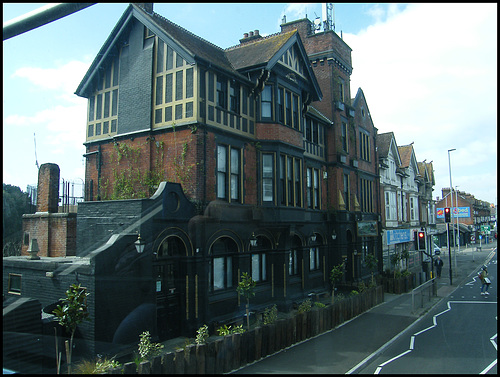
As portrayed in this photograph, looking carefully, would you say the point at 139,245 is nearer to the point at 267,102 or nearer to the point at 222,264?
the point at 222,264

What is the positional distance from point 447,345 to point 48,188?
54.7ft

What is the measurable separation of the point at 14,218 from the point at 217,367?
1249 cm

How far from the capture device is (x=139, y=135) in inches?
669

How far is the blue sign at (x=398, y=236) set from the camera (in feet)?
114

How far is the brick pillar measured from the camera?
1723 centimetres

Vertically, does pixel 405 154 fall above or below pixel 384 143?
above

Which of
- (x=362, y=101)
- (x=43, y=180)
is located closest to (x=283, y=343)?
(x=43, y=180)

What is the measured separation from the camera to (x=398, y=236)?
3681 cm

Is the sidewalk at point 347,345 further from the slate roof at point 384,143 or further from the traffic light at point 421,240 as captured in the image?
the slate roof at point 384,143

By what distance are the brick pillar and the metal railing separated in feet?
54.9

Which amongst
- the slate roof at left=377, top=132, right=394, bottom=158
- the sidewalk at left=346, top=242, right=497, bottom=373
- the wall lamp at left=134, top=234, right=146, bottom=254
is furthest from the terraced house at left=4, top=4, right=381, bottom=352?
the slate roof at left=377, top=132, right=394, bottom=158

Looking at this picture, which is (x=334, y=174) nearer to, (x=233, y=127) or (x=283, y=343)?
(x=233, y=127)

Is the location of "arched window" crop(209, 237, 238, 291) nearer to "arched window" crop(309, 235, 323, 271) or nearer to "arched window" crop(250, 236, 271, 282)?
"arched window" crop(250, 236, 271, 282)

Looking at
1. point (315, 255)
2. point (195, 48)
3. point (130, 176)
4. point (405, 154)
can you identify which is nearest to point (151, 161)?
point (130, 176)
